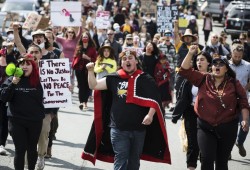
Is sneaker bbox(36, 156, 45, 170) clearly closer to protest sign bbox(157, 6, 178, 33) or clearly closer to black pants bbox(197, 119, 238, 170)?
black pants bbox(197, 119, 238, 170)

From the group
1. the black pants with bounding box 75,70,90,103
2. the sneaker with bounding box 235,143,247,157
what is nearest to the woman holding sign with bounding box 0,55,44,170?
the sneaker with bounding box 235,143,247,157

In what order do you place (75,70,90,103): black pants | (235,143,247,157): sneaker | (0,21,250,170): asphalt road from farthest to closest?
(75,70,90,103): black pants
(235,143,247,157): sneaker
(0,21,250,170): asphalt road

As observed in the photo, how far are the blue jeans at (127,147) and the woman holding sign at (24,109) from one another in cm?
106

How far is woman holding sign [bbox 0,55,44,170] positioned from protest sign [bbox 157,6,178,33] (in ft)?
35.4

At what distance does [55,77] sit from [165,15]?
1027 cm

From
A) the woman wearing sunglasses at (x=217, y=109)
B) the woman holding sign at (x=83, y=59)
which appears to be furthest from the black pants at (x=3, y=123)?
the woman holding sign at (x=83, y=59)

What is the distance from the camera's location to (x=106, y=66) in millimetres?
13930

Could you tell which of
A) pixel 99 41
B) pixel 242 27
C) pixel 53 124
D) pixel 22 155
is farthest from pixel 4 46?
pixel 242 27

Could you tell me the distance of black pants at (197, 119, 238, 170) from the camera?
7.98 metres

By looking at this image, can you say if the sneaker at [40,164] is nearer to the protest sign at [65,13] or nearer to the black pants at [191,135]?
the black pants at [191,135]

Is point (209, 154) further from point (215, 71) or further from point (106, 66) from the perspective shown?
point (106, 66)

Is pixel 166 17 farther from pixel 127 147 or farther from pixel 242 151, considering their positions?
pixel 127 147

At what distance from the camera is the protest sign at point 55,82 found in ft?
31.2

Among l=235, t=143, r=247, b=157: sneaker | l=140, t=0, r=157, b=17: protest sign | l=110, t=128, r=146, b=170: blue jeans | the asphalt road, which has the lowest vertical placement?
the asphalt road
